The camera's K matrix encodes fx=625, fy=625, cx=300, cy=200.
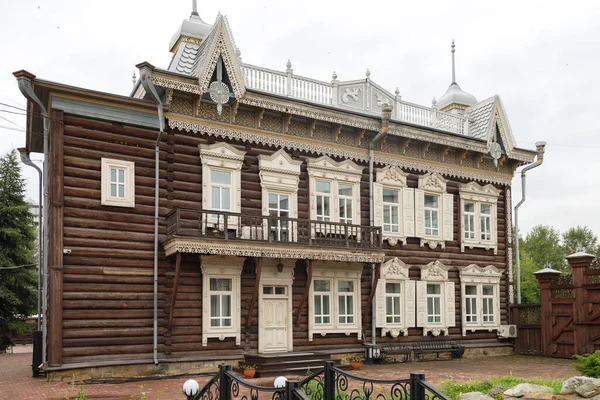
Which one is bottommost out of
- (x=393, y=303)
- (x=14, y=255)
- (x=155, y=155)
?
(x=393, y=303)

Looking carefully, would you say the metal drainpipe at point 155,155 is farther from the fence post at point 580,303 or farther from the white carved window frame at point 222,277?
the fence post at point 580,303

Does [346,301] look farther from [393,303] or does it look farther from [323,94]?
[323,94]

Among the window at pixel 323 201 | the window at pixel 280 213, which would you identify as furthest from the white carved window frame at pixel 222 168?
the window at pixel 323 201

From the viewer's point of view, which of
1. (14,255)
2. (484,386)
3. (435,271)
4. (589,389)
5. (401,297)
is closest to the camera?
(589,389)

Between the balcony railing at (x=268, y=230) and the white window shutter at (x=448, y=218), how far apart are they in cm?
379

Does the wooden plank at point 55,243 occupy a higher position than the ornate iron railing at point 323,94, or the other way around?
the ornate iron railing at point 323,94

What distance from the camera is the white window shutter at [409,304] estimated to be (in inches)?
823

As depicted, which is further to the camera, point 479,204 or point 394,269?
point 479,204

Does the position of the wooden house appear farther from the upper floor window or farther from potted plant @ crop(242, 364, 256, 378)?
potted plant @ crop(242, 364, 256, 378)

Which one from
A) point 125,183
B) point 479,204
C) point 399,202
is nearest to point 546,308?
point 479,204

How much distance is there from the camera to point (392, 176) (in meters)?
21.1

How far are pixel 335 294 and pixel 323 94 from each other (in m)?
6.35

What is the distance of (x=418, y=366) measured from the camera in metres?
19.1

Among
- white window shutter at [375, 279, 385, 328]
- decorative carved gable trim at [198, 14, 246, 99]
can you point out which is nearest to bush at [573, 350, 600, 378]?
white window shutter at [375, 279, 385, 328]
